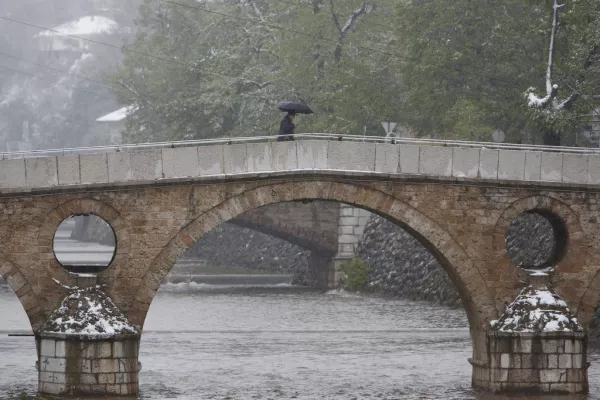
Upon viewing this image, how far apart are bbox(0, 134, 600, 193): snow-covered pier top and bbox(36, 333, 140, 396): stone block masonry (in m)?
2.80

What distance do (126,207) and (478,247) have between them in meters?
6.75

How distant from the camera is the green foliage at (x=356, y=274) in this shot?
47562 mm

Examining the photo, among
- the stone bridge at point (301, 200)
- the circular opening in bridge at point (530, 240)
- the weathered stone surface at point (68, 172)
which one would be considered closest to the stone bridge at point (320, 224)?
the circular opening in bridge at point (530, 240)

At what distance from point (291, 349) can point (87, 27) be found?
14399cm

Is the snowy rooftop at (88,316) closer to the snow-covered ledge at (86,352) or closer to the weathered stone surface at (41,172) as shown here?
the snow-covered ledge at (86,352)

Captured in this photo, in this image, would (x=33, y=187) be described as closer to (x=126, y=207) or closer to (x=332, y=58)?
(x=126, y=207)

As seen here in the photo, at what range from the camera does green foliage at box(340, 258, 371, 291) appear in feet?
156

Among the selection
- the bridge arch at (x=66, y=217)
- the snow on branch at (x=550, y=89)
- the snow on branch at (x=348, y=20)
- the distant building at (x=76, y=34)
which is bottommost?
the bridge arch at (x=66, y=217)

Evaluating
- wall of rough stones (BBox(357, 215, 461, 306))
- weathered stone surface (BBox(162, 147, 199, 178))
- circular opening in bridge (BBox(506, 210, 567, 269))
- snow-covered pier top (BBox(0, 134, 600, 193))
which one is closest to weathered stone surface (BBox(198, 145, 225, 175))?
snow-covered pier top (BBox(0, 134, 600, 193))

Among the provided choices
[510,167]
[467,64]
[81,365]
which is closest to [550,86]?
[467,64]

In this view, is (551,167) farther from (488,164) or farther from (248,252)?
(248,252)

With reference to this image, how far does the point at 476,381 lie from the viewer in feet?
92.1

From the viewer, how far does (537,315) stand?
27203 mm

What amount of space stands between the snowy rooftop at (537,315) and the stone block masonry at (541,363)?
0.13m
